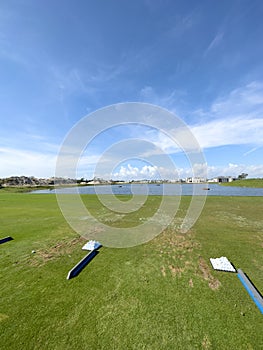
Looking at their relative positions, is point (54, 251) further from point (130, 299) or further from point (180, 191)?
point (180, 191)

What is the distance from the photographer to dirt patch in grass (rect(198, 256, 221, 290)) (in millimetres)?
4602

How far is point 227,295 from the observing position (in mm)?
4180

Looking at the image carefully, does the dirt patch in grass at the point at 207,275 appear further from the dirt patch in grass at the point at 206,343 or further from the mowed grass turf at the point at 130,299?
the dirt patch in grass at the point at 206,343

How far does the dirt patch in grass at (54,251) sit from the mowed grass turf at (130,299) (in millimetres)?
41

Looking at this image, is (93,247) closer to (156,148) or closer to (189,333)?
(189,333)

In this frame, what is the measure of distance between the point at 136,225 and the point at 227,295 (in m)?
6.92

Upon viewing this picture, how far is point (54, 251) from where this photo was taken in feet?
22.6

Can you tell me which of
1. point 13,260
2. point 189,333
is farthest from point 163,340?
point 13,260

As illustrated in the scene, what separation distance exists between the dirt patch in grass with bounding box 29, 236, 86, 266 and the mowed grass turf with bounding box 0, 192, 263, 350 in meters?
0.04

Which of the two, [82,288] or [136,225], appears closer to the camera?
[82,288]

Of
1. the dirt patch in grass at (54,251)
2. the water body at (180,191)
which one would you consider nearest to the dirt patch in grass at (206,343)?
the dirt patch in grass at (54,251)

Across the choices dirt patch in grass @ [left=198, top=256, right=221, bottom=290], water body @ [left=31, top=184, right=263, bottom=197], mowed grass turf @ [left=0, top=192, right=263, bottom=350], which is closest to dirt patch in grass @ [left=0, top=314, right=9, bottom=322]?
mowed grass turf @ [left=0, top=192, right=263, bottom=350]

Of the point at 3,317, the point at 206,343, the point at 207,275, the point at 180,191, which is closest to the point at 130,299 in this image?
the point at 206,343

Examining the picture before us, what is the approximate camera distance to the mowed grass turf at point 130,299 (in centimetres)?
308
